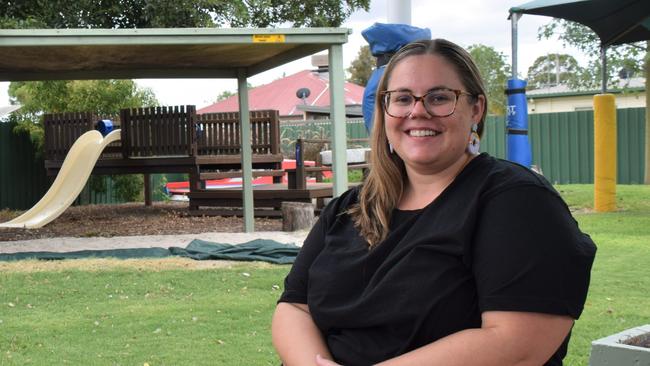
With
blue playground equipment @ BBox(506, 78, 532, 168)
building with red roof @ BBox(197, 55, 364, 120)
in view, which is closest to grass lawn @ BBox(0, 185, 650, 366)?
blue playground equipment @ BBox(506, 78, 532, 168)

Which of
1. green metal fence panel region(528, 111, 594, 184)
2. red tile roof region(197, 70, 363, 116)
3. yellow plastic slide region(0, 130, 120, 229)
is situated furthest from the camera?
red tile roof region(197, 70, 363, 116)

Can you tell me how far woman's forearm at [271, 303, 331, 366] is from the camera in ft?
7.48

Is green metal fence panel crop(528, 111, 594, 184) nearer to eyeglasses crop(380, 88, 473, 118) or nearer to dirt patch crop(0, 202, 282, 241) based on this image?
dirt patch crop(0, 202, 282, 241)

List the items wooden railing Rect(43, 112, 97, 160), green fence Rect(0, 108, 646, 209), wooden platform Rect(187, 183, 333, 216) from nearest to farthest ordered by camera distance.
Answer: wooden platform Rect(187, 183, 333, 216) → wooden railing Rect(43, 112, 97, 160) → green fence Rect(0, 108, 646, 209)

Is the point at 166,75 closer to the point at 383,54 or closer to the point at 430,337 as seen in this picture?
the point at 383,54

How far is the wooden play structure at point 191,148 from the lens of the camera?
44.4 ft

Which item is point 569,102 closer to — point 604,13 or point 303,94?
point 303,94

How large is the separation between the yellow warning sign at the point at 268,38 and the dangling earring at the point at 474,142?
7.23m

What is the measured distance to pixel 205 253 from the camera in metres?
8.59

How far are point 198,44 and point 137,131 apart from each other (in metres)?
4.76

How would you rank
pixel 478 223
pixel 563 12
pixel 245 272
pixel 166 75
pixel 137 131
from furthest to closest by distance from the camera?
1. pixel 137 131
2. pixel 166 75
3. pixel 563 12
4. pixel 245 272
5. pixel 478 223

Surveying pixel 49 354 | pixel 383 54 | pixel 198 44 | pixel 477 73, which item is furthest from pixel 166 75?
pixel 477 73

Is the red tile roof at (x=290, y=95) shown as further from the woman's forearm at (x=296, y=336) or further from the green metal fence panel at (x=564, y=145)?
the woman's forearm at (x=296, y=336)

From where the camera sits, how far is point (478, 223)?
2.03m
